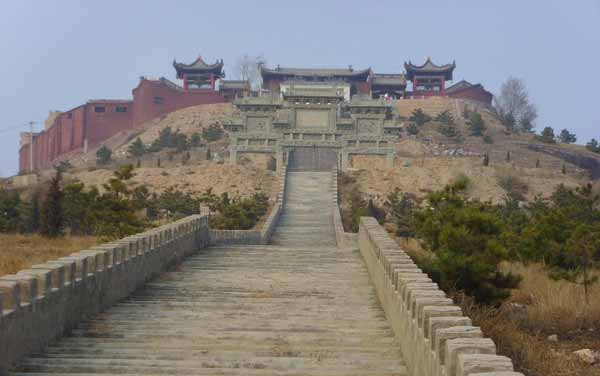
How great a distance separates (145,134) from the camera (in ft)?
242

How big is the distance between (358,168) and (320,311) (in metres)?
40.7

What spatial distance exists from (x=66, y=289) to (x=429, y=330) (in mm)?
4084

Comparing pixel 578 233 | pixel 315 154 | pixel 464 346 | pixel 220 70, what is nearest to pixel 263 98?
pixel 315 154

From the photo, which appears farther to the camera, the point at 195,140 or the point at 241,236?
the point at 195,140

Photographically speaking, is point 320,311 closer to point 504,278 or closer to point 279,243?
point 504,278

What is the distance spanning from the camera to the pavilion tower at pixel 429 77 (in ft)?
275

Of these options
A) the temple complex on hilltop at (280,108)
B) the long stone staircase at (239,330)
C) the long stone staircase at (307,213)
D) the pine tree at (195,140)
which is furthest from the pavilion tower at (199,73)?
the long stone staircase at (239,330)

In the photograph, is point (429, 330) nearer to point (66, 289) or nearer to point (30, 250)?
point (66, 289)

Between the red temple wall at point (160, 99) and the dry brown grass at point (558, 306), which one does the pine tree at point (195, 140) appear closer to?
the red temple wall at point (160, 99)

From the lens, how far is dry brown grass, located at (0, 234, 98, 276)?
1445 cm

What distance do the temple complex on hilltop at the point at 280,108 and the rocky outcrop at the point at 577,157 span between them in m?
14.6

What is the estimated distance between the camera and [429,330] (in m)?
5.70

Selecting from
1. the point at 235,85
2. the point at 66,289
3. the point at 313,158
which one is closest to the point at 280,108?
the point at 313,158

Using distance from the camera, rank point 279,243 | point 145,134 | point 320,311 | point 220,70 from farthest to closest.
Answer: point 220,70 < point 145,134 < point 279,243 < point 320,311
